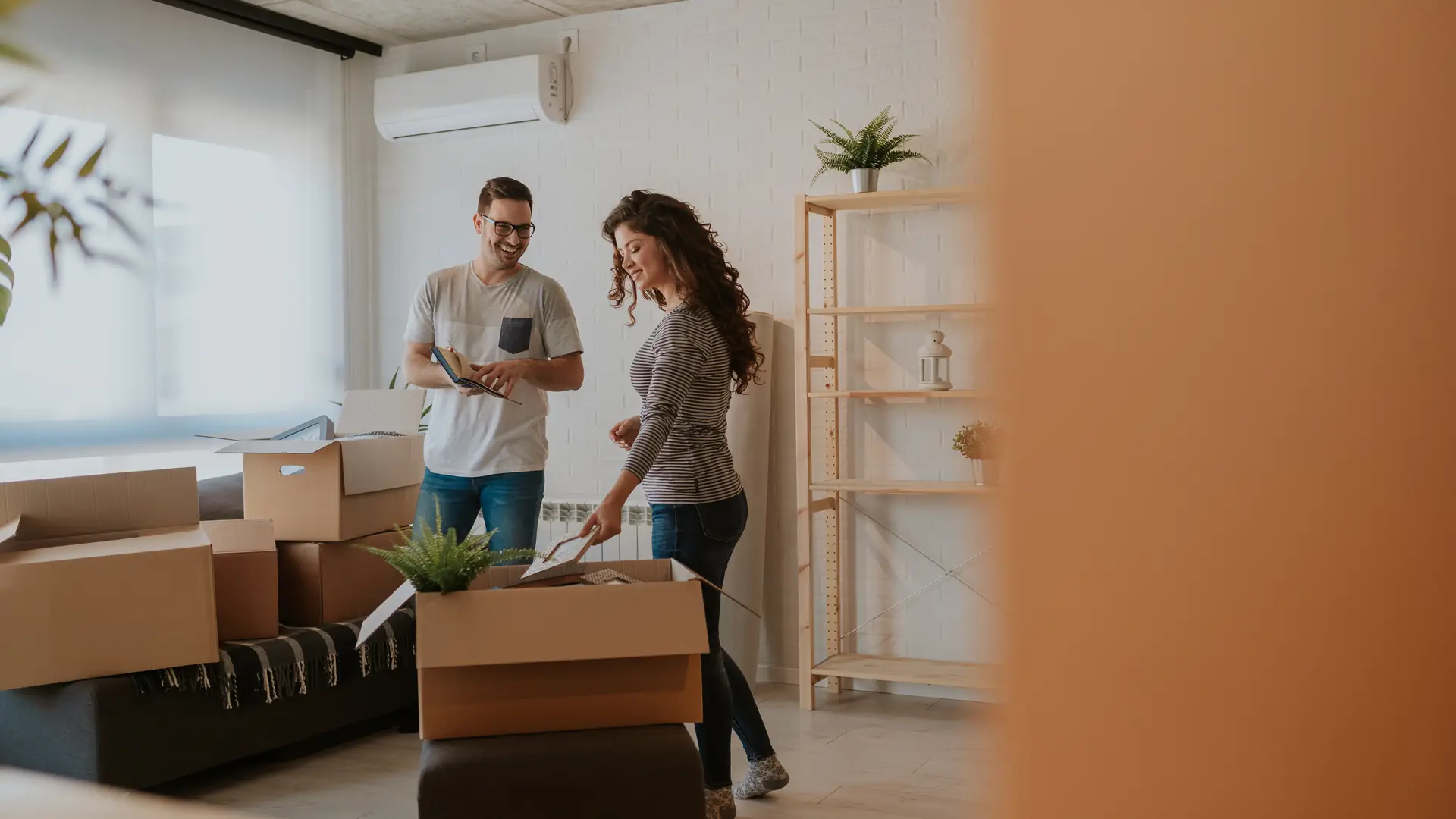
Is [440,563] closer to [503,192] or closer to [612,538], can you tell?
[503,192]

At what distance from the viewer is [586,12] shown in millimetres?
4660

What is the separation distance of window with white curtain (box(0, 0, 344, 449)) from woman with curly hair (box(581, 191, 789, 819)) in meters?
2.01

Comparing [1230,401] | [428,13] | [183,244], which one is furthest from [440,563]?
[428,13]

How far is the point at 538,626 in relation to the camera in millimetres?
2008

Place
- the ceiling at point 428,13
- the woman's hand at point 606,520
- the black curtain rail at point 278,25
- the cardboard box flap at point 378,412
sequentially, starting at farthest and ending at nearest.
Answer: the ceiling at point 428,13 → the black curtain rail at point 278,25 → the cardboard box flap at point 378,412 → the woman's hand at point 606,520

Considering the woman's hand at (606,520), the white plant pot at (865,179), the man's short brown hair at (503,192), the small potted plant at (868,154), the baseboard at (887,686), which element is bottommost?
the baseboard at (887,686)

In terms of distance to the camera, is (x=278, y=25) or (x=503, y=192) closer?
(x=503, y=192)

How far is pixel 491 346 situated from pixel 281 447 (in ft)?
2.17

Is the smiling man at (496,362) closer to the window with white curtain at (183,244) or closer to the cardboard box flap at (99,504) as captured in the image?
the cardboard box flap at (99,504)

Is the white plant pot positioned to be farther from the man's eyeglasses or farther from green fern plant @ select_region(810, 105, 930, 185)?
the man's eyeglasses

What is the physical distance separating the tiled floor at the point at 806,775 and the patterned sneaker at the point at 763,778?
3cm

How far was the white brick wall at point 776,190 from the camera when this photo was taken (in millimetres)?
4117

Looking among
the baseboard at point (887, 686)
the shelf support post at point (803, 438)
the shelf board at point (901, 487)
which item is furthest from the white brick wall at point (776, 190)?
the shelf support post at point (803, 438)

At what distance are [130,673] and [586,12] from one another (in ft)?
10.0
